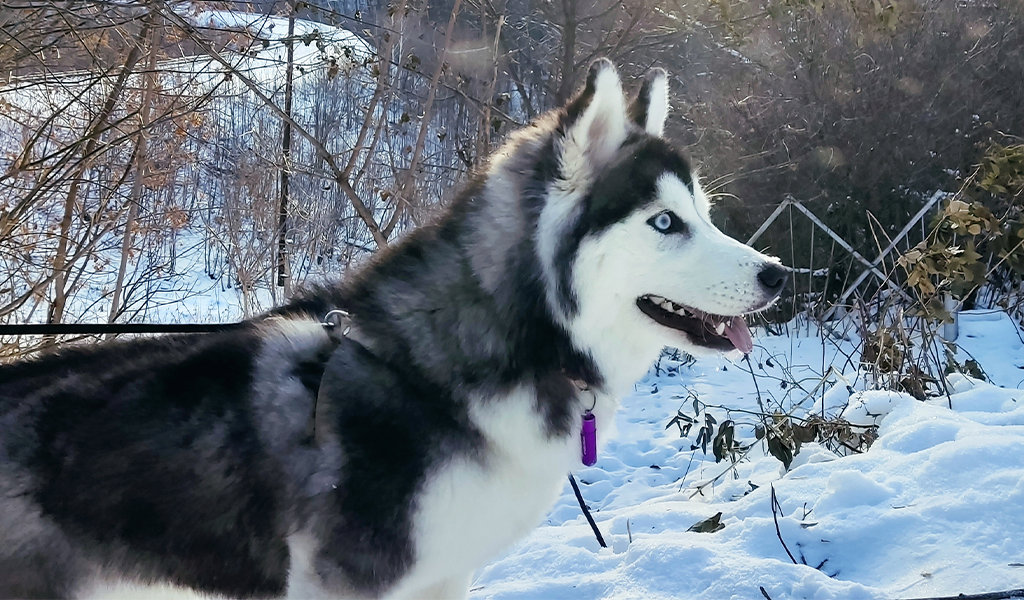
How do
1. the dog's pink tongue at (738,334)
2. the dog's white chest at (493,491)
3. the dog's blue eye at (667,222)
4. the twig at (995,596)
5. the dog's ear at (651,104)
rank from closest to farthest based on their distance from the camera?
the dog's white chest at (493,491) < the twig at (995,596) < the dog's blue eye at (667,222) < the dog's pink tongue at (738,334) < the dog's ear at (651,104)

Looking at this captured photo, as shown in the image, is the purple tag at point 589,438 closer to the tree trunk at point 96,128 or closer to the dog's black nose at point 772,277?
the dog's black nose at point 772,277

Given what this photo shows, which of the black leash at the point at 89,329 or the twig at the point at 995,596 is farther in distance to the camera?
Answer: the black leash at the point at 89,329

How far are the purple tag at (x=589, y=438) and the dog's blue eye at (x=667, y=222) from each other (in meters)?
0.57

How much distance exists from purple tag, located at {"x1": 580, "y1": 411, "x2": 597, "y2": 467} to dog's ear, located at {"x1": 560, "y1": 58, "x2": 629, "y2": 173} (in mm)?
700

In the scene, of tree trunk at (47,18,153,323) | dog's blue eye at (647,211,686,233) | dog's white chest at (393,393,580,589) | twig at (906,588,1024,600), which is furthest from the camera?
tree trunk at (47,18,153,323)

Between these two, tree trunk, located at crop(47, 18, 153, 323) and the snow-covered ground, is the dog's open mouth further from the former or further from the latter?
tree trunk, located at crop(47, 18, 153, 323)

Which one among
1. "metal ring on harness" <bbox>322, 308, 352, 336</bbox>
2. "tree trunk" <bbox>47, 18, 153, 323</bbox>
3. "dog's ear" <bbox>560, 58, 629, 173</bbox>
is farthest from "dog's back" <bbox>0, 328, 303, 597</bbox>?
"tree trunk" <bbox>47, 18, 153, 323</bbox>

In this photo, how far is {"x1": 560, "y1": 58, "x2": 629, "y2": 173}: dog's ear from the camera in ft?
6.45

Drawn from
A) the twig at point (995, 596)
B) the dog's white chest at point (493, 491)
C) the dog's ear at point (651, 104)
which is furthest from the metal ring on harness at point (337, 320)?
the twig at point (995, 596)

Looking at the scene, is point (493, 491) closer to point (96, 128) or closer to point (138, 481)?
point (138, 481)

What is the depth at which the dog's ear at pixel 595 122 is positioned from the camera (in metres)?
1.97

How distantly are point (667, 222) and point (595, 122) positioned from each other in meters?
0.34

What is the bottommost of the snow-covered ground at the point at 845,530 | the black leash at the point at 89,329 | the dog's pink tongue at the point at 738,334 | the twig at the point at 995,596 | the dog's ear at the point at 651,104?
the twig at the point at 995,596

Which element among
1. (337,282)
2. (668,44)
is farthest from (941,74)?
(337,282)
